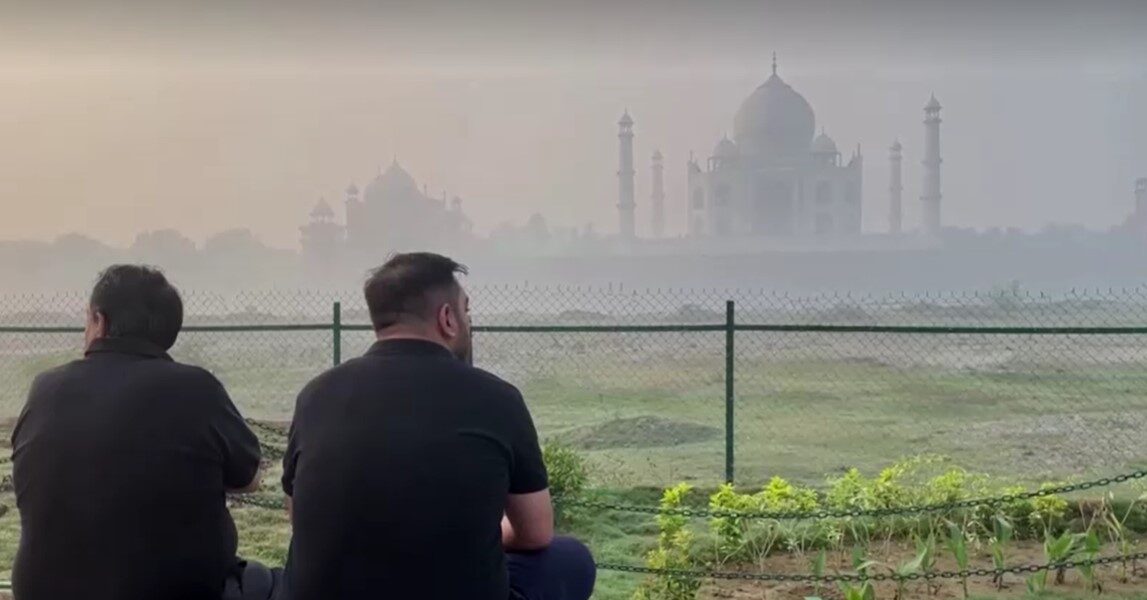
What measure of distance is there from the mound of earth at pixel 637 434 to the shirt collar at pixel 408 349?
6780 millimetres

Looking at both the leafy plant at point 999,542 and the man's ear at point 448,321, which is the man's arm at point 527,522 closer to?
the man's ear at point 448,321

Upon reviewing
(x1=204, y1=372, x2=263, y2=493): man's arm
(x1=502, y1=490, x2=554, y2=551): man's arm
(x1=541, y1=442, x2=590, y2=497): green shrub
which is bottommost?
(x1=541, y1=442, x2=590, y2=497): green shrub

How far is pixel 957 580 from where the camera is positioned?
441 centimetres

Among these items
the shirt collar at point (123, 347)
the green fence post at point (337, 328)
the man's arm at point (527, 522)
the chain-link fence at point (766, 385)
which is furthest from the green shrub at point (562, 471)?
the shirt collar at point (123, 347)

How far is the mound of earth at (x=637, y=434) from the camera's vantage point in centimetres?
904

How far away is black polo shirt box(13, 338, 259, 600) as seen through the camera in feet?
6.71

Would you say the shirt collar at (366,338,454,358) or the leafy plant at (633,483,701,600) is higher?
the shirt collar at (366,338,454,358)

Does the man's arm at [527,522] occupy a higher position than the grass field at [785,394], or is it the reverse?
the man's arm at [527,522]

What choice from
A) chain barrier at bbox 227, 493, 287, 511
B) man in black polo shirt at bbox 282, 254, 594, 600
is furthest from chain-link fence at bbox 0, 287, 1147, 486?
man in black polo shirt at bbox 282, 254, 594, 600

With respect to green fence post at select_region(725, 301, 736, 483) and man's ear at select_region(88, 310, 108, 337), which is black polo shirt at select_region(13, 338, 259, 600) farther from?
green fence post at select_region(725, 301, 736, 483)

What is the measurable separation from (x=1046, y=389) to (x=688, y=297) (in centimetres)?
800

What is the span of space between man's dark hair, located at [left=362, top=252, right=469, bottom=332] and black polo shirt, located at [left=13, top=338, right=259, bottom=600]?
383 millimetres

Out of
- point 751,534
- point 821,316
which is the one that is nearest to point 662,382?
point 821,316

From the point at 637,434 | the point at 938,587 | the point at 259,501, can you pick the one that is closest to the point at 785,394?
the point at 637,434
